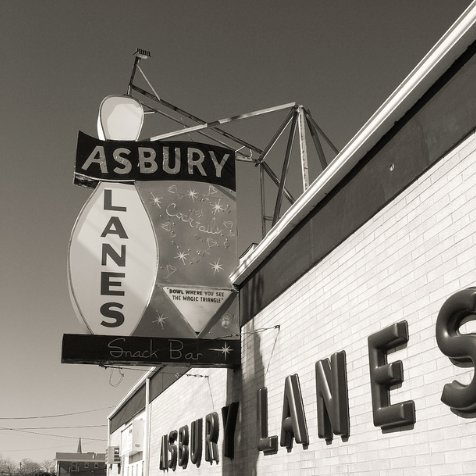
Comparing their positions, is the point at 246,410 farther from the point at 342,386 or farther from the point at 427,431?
the point at 427,431

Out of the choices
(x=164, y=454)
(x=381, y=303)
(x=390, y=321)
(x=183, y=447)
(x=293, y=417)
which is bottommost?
(x=164, y=454)

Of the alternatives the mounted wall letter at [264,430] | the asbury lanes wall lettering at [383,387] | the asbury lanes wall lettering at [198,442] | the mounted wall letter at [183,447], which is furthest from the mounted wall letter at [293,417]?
the mounted wall letter at [183,447]

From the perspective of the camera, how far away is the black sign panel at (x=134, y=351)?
9.80 m

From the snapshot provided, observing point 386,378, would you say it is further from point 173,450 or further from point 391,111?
point 173,450

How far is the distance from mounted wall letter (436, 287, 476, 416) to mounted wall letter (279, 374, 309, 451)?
3.12m

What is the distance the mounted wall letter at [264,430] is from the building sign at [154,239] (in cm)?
153

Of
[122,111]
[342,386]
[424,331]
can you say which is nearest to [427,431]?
[424,331]

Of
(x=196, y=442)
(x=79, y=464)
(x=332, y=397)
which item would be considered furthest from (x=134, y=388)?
(x=79, y=464)

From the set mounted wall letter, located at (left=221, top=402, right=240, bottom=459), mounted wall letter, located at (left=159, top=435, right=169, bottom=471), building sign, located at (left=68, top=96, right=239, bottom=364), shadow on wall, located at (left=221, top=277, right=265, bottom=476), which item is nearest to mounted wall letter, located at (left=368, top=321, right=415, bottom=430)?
shadow on wall, located at (left=221, top=277, right=265, bottom=476)

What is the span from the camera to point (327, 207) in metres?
8.38

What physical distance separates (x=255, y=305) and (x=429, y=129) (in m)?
5.30

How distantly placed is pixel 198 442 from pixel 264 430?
391 centimetres

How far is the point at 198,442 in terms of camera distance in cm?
1315

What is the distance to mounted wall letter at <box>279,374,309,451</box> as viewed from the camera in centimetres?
823
